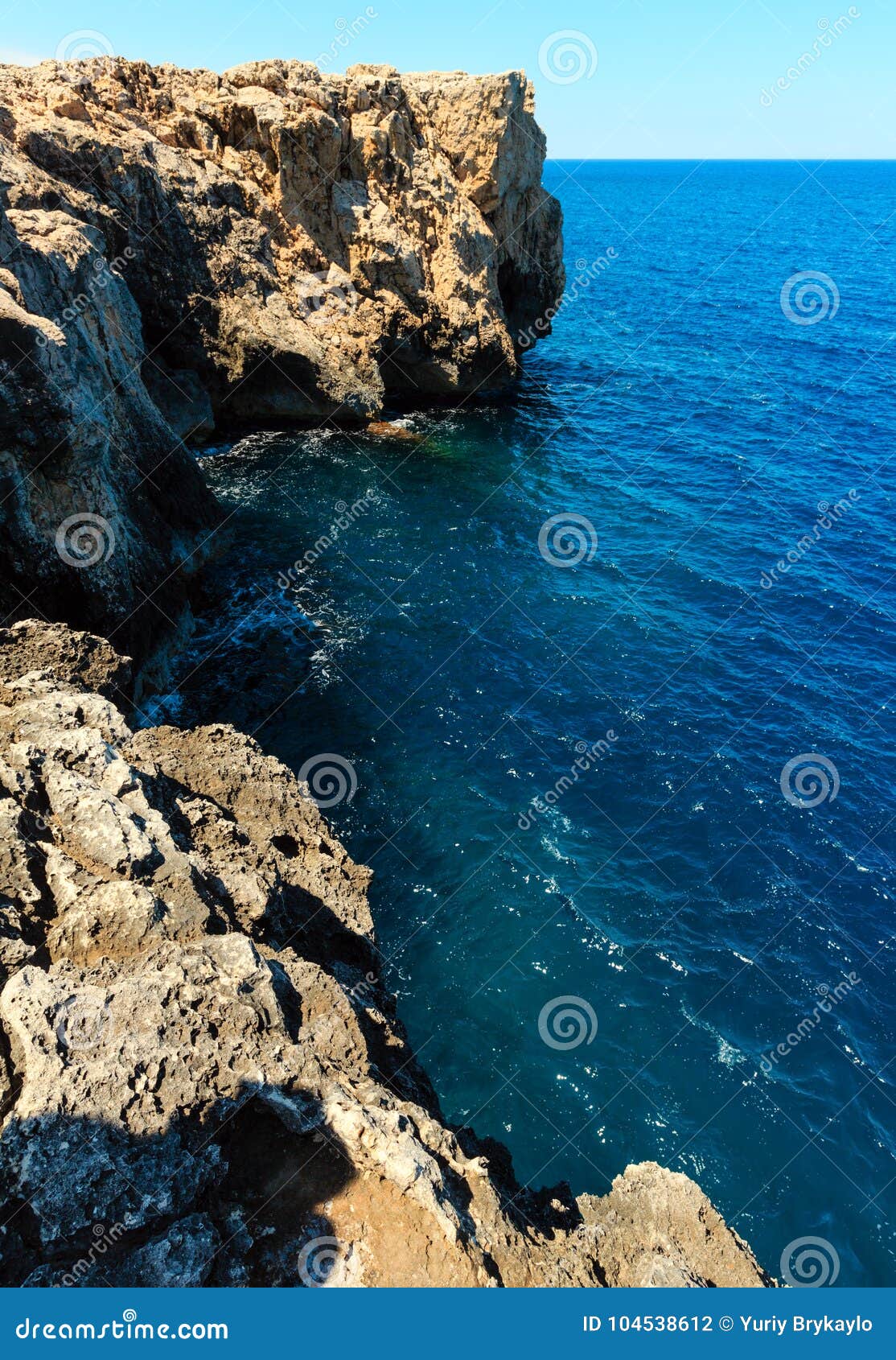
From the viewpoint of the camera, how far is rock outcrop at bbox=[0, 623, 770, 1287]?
9.41 m

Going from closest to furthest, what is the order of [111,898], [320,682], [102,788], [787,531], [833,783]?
1. [111,898]
2. [102,788]
3. [833,783]
4. [320,682]
5. [787,531]

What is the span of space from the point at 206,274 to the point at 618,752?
1393 inches

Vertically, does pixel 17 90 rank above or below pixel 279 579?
above

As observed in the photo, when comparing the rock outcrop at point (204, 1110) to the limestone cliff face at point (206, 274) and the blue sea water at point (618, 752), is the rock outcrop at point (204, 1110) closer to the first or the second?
the blue sea water at point (618, 752)

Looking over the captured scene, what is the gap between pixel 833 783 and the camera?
1100 inches

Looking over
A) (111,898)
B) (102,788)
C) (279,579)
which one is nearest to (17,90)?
(279,579)

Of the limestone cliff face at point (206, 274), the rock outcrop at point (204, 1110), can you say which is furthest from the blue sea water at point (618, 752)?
the rock outcrop at point (204, 1110)

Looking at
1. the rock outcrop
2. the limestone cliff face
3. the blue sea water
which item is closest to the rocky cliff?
the rock outcrop

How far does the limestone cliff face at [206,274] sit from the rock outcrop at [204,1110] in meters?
11.2

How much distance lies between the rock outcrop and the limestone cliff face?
11.2 meters

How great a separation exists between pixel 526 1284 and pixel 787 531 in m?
39.9

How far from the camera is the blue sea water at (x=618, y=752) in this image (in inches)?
755

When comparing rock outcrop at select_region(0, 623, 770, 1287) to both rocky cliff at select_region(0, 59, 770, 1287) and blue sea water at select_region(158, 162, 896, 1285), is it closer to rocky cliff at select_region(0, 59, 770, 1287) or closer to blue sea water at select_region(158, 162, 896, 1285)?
rocky cliff at select_region(0, 59, 770, 1287)

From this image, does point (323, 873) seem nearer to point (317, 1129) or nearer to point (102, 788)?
point (102, 788)
